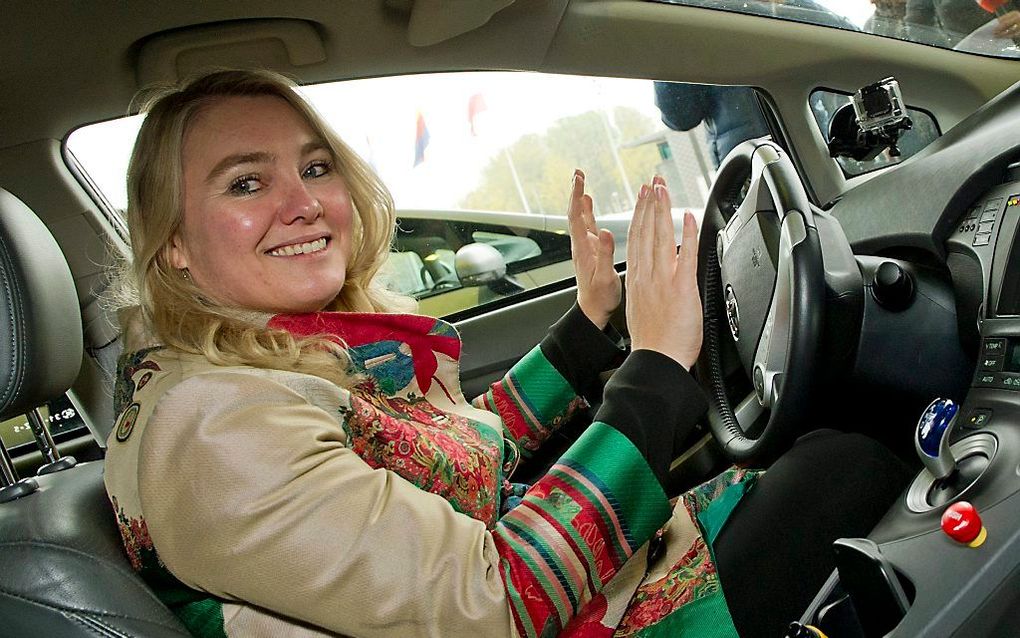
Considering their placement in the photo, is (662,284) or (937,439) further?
(662,284)

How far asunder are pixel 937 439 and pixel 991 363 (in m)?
0.19

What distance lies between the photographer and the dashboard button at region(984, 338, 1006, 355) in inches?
46.3

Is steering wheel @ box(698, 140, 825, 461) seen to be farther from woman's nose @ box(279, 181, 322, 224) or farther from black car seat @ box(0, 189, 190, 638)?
black car seat @ box(0, 189, 190, 638)

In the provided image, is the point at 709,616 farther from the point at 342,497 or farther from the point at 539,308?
the point at 539,308

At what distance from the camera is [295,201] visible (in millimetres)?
1365

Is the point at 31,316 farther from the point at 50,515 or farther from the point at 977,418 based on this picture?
the point at 977,418

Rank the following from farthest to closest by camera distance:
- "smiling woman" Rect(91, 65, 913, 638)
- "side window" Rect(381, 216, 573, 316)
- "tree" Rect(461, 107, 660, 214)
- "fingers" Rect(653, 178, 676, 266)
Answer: "tree" Rect(461, 107, 660, 214), "side window" Rect(381, 216, 573, 316), "fingers" Rect(653, 178, 676, 266), "smiling woman" Rect(91, 65, 913, 638)

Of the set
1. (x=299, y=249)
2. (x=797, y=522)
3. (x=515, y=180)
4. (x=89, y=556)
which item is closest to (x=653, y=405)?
(x=797, y=522)

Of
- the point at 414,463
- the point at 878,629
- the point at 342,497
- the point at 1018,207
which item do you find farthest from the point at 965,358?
the point at 342,497

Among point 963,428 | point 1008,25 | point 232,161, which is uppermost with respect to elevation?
point 232,161

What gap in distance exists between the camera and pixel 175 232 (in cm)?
137

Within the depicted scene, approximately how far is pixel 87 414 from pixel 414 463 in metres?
1.31

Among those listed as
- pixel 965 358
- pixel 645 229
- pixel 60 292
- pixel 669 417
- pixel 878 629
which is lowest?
pixel 878 629

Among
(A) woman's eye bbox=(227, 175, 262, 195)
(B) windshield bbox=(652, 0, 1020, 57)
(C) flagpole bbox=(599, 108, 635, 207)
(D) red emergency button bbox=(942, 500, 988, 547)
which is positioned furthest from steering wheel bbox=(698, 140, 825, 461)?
(C) flagpole bbox=(599, 108, 635, 207)
